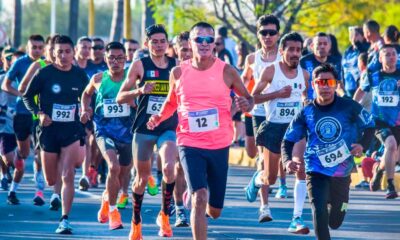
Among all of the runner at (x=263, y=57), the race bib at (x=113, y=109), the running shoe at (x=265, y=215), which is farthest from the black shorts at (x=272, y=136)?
the race bib at (x=113, y=109)

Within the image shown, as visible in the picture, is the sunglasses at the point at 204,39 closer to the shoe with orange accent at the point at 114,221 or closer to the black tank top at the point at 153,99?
the black tank top at the point at 153,99

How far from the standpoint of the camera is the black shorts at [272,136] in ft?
44.9

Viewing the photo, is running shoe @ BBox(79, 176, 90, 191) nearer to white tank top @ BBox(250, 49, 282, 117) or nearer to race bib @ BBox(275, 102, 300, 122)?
white tank top @ BBox(250, 49, 282, 117)

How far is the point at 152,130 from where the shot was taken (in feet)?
42.1

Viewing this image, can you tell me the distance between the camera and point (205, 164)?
1109 centimetres

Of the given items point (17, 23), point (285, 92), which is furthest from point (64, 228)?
point (17, 23)

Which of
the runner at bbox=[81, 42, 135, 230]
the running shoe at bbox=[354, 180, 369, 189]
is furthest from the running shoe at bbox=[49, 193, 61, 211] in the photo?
the running shoe at bbox=[354, 180, 369, 189]

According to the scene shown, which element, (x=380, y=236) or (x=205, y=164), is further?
(x=380, y=236)

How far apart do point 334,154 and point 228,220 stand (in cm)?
345

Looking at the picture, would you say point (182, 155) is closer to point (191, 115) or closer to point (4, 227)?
point (191, 115)

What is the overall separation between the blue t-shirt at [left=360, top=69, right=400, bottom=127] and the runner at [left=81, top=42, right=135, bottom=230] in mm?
3655

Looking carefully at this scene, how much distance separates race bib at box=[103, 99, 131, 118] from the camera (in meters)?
14.5

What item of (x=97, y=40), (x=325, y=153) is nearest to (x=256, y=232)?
(x=325, y=153)

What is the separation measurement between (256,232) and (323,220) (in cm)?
247
